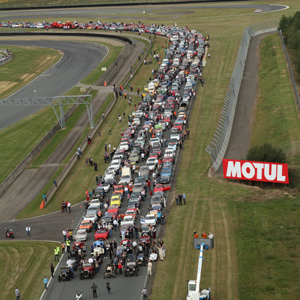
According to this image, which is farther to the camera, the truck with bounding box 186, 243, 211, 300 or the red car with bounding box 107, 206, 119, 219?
the red car with bounding box 107, 206, 119, 219

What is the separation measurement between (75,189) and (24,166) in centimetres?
1108

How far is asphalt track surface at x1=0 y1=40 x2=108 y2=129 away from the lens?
101 metres

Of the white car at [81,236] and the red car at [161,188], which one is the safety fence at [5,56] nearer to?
the red car at [161,188]

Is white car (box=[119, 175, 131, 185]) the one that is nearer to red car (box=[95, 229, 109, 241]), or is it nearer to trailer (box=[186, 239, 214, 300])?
red car (box=[95, 229, 109, 241])

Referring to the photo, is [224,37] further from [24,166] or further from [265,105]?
[24,166]

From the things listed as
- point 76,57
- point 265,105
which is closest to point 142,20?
point 76,57

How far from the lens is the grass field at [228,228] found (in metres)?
43.0

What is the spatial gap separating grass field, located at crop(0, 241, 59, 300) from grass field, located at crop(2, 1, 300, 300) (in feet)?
29.4

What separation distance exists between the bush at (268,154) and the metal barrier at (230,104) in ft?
14.7

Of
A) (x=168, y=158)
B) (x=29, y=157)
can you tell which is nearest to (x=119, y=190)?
(x=168, y=158)

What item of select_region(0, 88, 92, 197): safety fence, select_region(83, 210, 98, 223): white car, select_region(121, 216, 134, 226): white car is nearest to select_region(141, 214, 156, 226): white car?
select_region(121, 216, 134, 226): white car

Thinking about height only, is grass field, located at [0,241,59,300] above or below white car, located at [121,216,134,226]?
below

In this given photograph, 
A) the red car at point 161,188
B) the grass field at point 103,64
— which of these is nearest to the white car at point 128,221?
the red car at point 161,188

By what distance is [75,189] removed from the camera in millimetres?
69938
